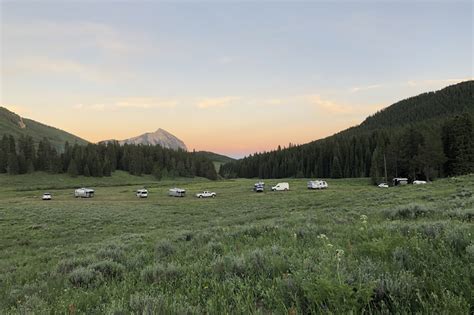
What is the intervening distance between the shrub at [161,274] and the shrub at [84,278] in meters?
1.11

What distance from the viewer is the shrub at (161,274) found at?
592cm

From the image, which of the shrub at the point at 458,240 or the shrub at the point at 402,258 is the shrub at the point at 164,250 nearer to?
the shrub at the point at 402,258

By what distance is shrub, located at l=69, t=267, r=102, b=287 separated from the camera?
6.53 m

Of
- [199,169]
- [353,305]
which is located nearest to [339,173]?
[199,169]

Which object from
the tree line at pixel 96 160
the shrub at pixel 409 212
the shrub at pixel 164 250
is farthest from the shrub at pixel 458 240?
the tree line at pixel 96 160

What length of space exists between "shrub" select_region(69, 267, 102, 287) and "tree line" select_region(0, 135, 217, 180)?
121844 mm

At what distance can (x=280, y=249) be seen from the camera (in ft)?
22.4

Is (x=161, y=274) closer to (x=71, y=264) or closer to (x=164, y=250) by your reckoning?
(x=164, y=250)

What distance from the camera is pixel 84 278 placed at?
6.65m

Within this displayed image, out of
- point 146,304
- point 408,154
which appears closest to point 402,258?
point 146,304

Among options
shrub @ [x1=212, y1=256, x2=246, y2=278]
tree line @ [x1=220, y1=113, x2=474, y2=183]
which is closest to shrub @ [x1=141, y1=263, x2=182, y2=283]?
shrub @ [x1=212, y1=256, x2=246, y2=278]

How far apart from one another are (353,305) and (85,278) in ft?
18.8

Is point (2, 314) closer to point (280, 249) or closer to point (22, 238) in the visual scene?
point (280, 249)

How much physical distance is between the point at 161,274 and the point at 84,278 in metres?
1.89
